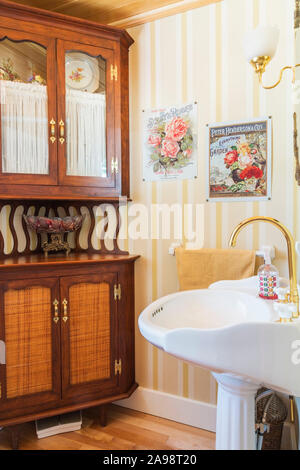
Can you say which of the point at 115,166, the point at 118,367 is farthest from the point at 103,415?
the point at 115,166

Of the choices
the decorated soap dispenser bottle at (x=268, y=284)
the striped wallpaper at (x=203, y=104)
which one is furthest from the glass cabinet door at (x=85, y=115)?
the decorated soap dispenser bottle at (x=268, y=284)

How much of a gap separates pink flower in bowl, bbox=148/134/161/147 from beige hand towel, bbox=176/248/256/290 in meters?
0.64

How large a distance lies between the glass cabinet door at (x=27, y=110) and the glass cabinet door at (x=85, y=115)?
A: 0.05 m

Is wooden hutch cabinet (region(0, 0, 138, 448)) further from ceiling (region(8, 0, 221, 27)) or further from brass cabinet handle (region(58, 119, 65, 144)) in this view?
ceiling (region(8, 0, 221, 27))

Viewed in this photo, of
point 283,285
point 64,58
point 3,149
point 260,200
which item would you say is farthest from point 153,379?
point 64,58

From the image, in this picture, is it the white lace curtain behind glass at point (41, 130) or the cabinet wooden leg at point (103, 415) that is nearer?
the white lace curtain behind glass at point (41, 130)

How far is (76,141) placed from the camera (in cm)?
165

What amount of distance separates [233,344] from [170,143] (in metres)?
1.28

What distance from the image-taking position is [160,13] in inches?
66.4

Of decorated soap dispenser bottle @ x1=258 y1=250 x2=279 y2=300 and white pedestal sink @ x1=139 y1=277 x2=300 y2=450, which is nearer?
white pedestal sink @ x1=139 y1=277 x2=300 y2=450

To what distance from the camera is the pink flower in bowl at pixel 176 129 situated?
66.3 inches

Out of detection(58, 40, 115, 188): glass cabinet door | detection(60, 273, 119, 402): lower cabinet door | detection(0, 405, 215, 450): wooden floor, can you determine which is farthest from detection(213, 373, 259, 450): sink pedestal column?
detection(58, 40, 115, 188): glass cabinet door

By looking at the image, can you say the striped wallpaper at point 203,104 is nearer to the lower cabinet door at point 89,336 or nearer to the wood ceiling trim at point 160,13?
the wood ceiling trim at point 160,13

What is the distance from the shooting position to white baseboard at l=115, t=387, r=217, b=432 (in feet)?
5.47
